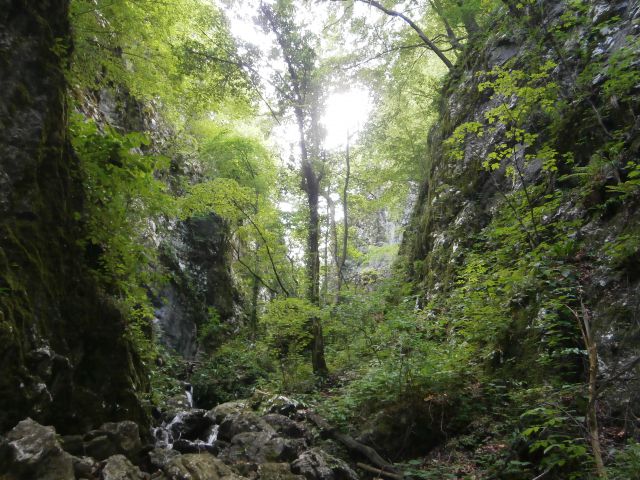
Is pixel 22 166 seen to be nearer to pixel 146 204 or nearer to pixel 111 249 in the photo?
pixel 111 249

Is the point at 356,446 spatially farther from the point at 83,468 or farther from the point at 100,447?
the point at 83,468

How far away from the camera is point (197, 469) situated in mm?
4438

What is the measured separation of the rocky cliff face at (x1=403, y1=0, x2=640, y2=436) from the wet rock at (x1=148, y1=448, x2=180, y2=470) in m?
4.55

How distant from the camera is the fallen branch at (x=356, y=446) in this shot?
5500 mm

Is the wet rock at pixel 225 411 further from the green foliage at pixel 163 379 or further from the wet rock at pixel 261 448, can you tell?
the wet rock at pixel 261 448

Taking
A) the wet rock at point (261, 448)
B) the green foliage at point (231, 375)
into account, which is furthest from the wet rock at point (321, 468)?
the green foliage at point (231, 375)

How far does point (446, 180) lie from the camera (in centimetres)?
1170

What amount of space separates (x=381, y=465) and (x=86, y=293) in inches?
177

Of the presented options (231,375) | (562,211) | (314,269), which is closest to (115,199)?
(562,211)

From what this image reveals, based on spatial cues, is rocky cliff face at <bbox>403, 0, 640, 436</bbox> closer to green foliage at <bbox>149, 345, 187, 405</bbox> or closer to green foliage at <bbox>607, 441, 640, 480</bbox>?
green foliage at <bbox>607, 441, 640, 480</bbox>

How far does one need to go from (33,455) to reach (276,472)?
284cm

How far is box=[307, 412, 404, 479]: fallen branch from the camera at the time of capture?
5.50 m

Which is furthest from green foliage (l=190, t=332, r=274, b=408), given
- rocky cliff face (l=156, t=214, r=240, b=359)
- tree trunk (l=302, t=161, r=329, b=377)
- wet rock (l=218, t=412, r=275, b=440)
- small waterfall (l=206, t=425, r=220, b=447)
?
wet rock (l=218, t=412, r=275, b=440)

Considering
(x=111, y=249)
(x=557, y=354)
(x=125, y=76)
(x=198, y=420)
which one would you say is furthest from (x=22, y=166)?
(x=557, y=354)
